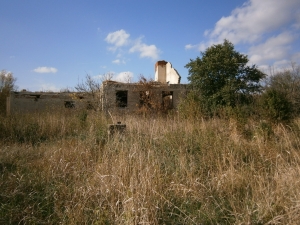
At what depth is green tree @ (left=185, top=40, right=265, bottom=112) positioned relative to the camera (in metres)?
13.7

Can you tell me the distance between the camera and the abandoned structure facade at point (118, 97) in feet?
55.1

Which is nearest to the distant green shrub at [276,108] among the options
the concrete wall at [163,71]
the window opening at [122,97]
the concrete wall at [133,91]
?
the concrete wall at [133,91]

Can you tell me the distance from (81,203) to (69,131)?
16.5ft

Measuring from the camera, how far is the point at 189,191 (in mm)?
2596

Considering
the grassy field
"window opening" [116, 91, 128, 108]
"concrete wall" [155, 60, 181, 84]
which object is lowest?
the grassy field

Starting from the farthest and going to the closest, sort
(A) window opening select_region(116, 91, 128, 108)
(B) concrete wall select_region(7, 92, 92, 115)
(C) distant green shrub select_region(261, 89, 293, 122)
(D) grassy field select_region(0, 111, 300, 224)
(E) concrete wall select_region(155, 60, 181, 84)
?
(E) concrete wall select_region(155, 60, 181, 84) < (B) concrete wall select_region(7, 92, 92, 115) < (A) window opening select_region(116, 91, 128, 108) < (C) distant green shrub select_region(261, 89, 293, 122) < (D) grassy field select_region(0, 111, 300, 224)

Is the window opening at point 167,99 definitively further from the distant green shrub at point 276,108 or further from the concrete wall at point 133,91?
the distant green shrub at point 276,108

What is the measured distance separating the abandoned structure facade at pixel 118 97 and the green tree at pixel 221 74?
Result: 250cm

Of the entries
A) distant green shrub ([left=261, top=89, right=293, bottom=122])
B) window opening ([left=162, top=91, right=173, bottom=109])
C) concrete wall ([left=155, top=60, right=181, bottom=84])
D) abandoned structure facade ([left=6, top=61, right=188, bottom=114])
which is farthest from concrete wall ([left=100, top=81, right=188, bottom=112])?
distant green shrub ([left=261, top=89, right=293, bottom=122])

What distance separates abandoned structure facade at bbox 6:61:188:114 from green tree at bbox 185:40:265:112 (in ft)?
8.19

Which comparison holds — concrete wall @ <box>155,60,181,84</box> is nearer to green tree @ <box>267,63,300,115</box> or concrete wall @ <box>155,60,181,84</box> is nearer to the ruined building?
the ruined building

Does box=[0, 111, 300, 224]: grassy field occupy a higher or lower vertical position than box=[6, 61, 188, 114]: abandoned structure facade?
lower

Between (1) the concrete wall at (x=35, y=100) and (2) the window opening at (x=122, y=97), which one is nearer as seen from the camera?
(2) the window opening at (x=122, y=97)

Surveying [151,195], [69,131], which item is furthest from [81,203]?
[69,131]
